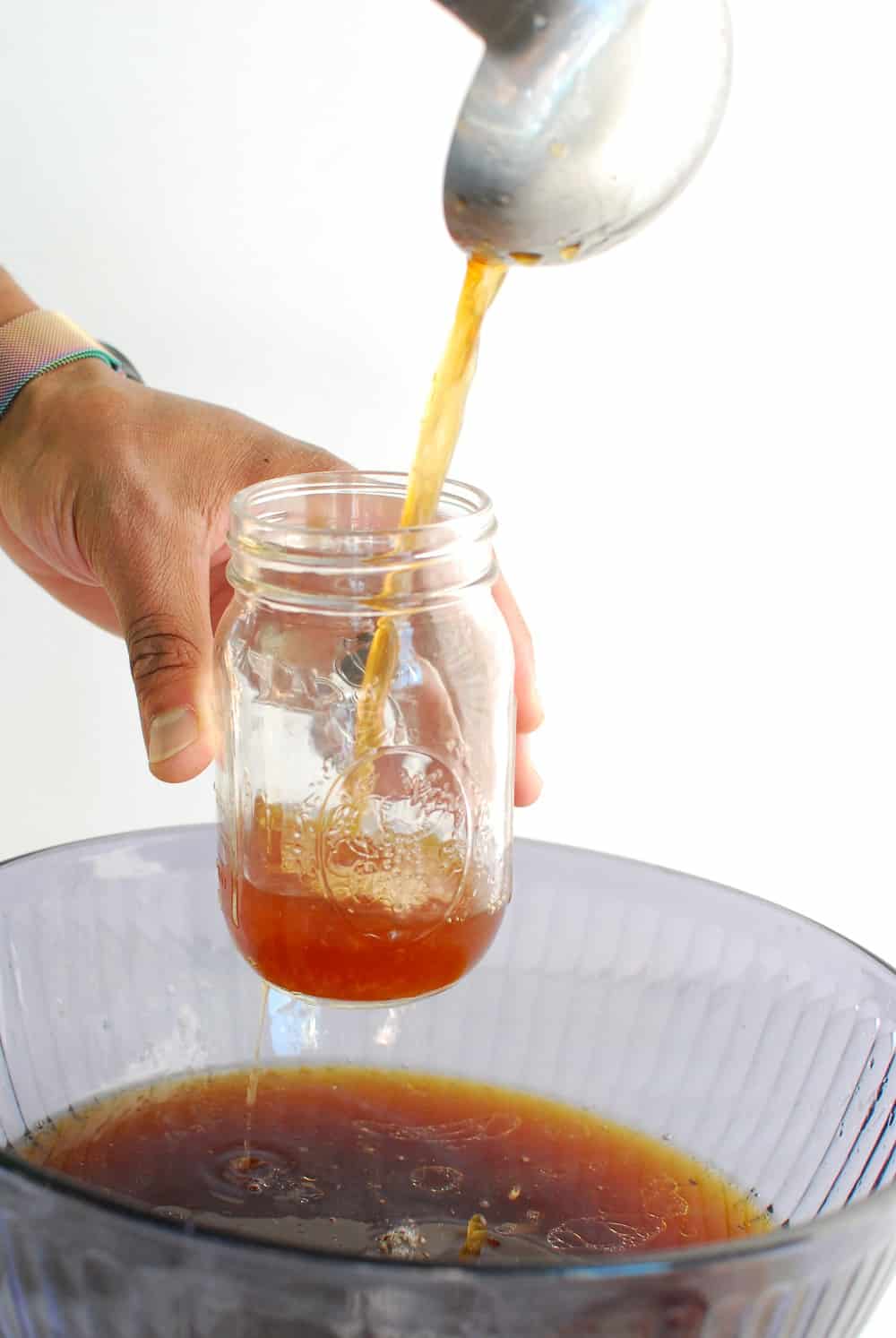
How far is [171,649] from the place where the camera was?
85 cm

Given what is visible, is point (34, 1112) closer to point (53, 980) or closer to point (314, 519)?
point (53, 980)

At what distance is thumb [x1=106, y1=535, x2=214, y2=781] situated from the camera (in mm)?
820

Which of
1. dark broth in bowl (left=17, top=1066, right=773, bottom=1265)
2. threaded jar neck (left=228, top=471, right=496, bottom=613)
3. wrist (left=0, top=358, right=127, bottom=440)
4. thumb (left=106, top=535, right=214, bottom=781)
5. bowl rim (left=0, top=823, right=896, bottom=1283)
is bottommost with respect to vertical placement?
dark broth in bowl (left=17, top=1066, right=773, bottom=1265)

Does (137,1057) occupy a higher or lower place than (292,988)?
lower

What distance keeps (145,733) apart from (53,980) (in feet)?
0.43

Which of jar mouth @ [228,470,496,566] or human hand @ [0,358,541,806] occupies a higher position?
jar mouth @ [228,470,496,566]

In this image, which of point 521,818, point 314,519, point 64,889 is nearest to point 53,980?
point 64,889

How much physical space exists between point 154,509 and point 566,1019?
369 millimetres

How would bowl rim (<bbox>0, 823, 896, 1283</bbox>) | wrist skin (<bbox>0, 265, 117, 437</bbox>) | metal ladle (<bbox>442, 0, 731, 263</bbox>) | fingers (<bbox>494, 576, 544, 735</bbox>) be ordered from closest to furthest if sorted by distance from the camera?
bowl rim (<bbox>0, 823, 896, 1283</bbox>)
metal ladle (<bbox>442, 0, 731, 263</bbox>)
fingers (<bbox>494, 576, 544, 735</bbox>)
wrist skin (<bbox>0, 265, 117, 437</bbox>)

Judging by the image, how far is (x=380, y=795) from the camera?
28.9 inches

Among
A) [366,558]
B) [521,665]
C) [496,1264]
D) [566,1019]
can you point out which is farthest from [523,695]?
[496,1264]

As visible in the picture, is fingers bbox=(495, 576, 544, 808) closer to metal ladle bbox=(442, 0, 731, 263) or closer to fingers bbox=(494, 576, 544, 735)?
fingers bbox=(494, 576, 544, 735)

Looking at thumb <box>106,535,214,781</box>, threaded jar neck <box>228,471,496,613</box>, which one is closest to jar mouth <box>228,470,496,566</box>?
threaded jar neck <box>228,471,496,613</box>

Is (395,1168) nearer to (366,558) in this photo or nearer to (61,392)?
(366,558)
